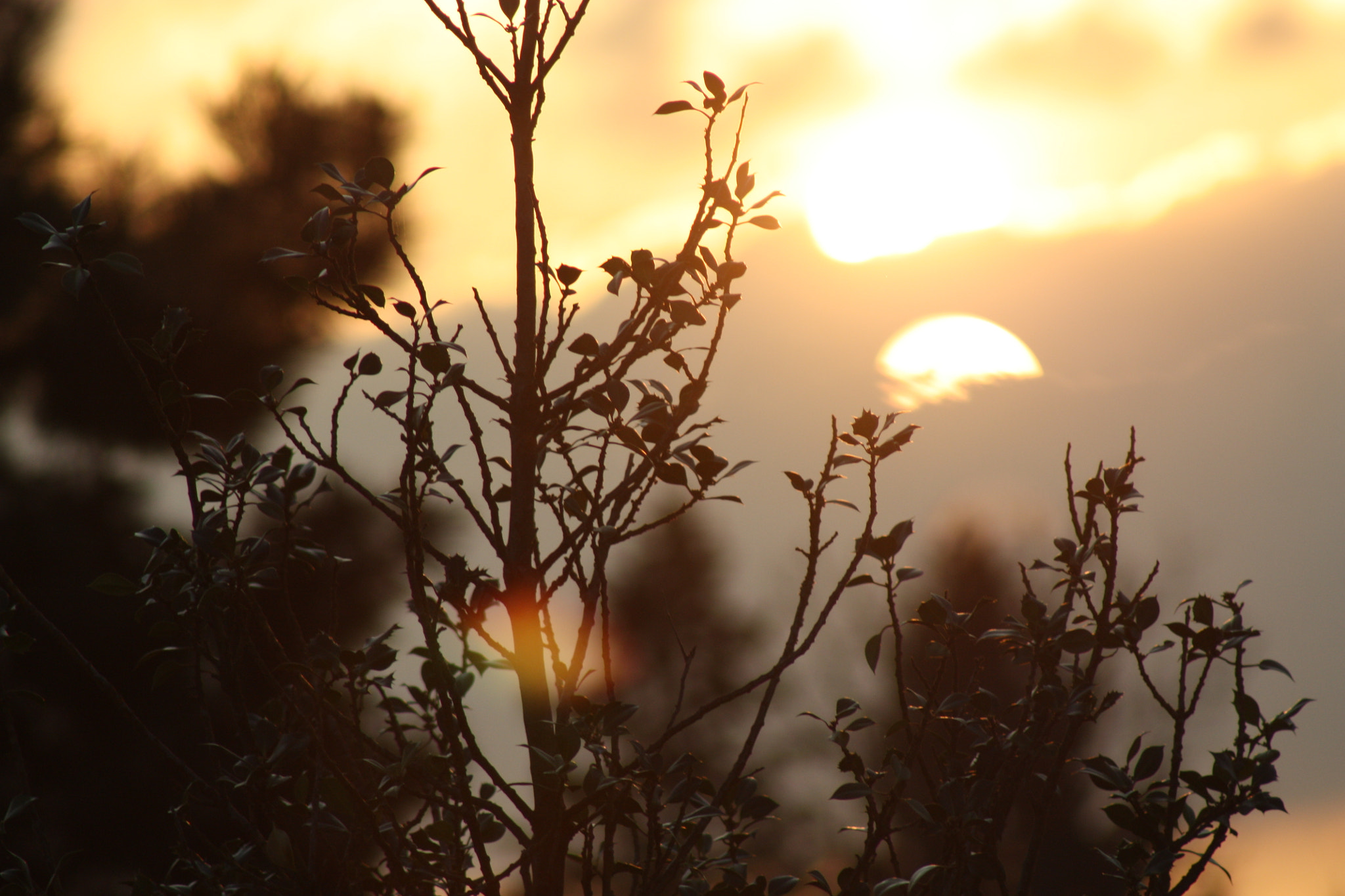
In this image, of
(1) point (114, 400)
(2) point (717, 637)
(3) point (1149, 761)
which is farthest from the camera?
(2) point (717, 637)

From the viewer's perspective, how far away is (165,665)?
1682mm

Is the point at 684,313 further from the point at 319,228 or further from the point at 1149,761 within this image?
the point at 1149,761

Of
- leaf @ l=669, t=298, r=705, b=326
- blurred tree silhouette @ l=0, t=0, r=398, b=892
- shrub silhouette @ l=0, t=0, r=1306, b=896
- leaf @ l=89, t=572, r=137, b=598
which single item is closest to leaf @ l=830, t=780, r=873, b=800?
shrub silhouette @ l=0, t=0, r=1306, b=896

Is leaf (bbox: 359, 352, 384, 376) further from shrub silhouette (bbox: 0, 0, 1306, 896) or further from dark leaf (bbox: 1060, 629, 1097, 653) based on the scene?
dark leaf (bbox: 1060, 629, 1097, 653)

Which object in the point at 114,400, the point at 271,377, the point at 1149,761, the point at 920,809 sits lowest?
the point at 920,809

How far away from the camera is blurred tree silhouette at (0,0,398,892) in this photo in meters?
5.23

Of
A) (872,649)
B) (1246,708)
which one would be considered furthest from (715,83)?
(1246,708)

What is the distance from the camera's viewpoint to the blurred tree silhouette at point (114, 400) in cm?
523

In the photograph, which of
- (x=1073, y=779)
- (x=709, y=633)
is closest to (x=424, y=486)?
(x=1073, y=779)

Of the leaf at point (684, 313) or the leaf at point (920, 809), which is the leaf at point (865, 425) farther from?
the leaf at point (920, 809)

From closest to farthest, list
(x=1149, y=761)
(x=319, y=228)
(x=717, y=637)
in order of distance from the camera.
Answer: (x=319, y=228), (x=1149, y=761), (x=717, y=637)

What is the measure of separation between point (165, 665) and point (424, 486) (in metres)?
0.59

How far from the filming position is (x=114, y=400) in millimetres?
5855

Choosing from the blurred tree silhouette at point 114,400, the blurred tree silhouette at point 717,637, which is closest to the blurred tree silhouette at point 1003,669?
the blurred tree silhouette at point 717,637
